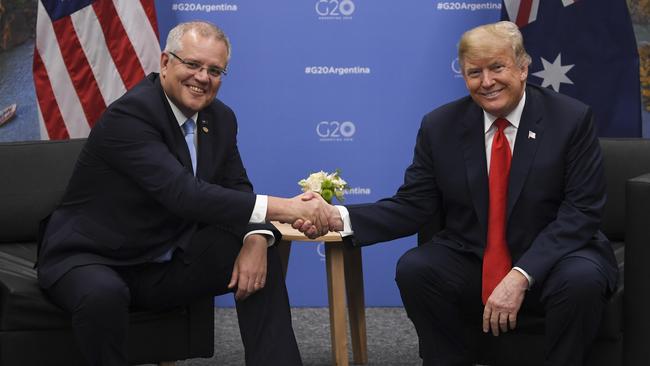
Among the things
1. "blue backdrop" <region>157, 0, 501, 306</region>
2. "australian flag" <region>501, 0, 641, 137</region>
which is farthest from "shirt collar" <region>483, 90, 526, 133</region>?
"blue backdrop" <region>157, 0, 501, 306</region>

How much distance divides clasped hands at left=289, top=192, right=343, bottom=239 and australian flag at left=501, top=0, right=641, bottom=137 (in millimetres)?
1524

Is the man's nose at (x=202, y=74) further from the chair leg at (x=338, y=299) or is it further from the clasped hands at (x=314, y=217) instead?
the chair leg at (x=338, y=299)

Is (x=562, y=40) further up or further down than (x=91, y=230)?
further up

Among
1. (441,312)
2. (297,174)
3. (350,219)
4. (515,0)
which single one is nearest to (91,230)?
(350,219)

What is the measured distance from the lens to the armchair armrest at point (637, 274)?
3.24m

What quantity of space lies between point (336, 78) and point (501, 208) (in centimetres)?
193

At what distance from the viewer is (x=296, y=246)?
210 inches

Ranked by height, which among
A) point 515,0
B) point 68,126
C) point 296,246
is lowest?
point 296,246

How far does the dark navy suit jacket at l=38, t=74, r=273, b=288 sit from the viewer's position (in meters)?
3.31

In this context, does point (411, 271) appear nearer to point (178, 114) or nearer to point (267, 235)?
point (267, 235)

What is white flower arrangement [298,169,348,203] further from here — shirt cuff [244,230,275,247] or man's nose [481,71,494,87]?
man's nose [481,71,494,87]

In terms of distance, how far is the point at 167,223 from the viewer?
347 centimetres

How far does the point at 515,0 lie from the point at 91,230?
2.27m

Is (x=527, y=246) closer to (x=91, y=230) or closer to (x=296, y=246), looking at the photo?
(x=91, y=230)
